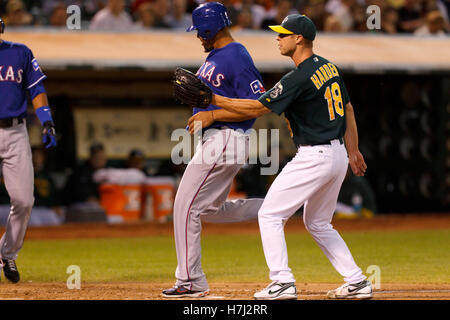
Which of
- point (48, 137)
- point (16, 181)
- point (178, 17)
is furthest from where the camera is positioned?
point (178, 17)

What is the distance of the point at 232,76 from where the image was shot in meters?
6.16

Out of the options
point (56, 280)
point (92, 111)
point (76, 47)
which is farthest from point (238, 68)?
point (92, 111)

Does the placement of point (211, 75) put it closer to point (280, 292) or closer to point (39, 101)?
point (280, 292)

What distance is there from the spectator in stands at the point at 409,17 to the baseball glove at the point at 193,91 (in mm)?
11217

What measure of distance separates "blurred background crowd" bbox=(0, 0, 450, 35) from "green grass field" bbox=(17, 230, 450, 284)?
4.08 m

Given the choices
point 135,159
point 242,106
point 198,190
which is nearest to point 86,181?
point 135,159

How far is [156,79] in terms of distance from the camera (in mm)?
15508

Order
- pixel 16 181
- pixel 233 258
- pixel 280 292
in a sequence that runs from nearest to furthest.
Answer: pixel 280 292 → pixel 16 181 → pixel 233 258

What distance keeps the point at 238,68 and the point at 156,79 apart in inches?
373

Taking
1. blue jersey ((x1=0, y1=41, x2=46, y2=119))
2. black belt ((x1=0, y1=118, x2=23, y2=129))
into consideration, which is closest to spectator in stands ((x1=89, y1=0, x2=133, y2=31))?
blue jersey ((x1=0, y1=41, x2=46, y2=119))

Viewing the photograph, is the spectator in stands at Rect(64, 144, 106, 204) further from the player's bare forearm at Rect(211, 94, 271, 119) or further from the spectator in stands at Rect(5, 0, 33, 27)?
the player's bare forearm at Rect(211, 94, 271, 119)

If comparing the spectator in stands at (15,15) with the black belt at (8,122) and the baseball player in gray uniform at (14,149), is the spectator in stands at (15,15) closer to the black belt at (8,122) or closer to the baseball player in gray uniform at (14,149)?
the baseball player in gray uniform at (14,149)

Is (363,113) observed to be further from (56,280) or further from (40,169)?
(56,280)

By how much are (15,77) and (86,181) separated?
665 centimetres
